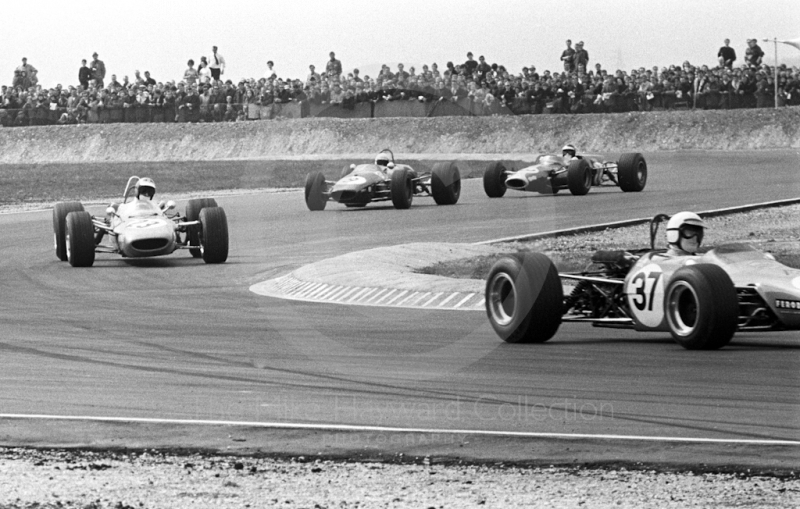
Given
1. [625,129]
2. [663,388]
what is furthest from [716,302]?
[625,129]

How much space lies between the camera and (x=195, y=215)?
20.0 m

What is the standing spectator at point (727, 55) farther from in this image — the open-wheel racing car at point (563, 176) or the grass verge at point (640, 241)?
the grass verge at point (640, 241)

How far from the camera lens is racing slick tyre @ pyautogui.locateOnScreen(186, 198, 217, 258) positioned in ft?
65.8

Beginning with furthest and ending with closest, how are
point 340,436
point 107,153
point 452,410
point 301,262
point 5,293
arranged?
point 107,153, point 301,262, point 5,293, point 452,410, point 340,436

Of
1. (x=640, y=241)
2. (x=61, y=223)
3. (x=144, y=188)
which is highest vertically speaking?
(x=144, y=188)

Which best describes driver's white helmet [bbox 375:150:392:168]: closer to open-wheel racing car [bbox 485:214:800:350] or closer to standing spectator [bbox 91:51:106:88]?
open-wheel racing car [bbox 485:214:800:350]

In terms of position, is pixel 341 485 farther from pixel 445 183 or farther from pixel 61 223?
pixel 445 183

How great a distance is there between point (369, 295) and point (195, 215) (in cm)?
592

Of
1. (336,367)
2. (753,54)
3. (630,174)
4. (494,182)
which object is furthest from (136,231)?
(753,54)

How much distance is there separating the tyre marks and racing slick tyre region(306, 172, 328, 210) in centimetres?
1168

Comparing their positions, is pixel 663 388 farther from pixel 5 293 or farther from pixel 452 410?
pixel 5 293

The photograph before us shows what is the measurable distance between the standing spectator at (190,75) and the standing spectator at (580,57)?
13.8 metres

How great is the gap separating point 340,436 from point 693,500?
2.20 m

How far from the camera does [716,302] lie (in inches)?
389
